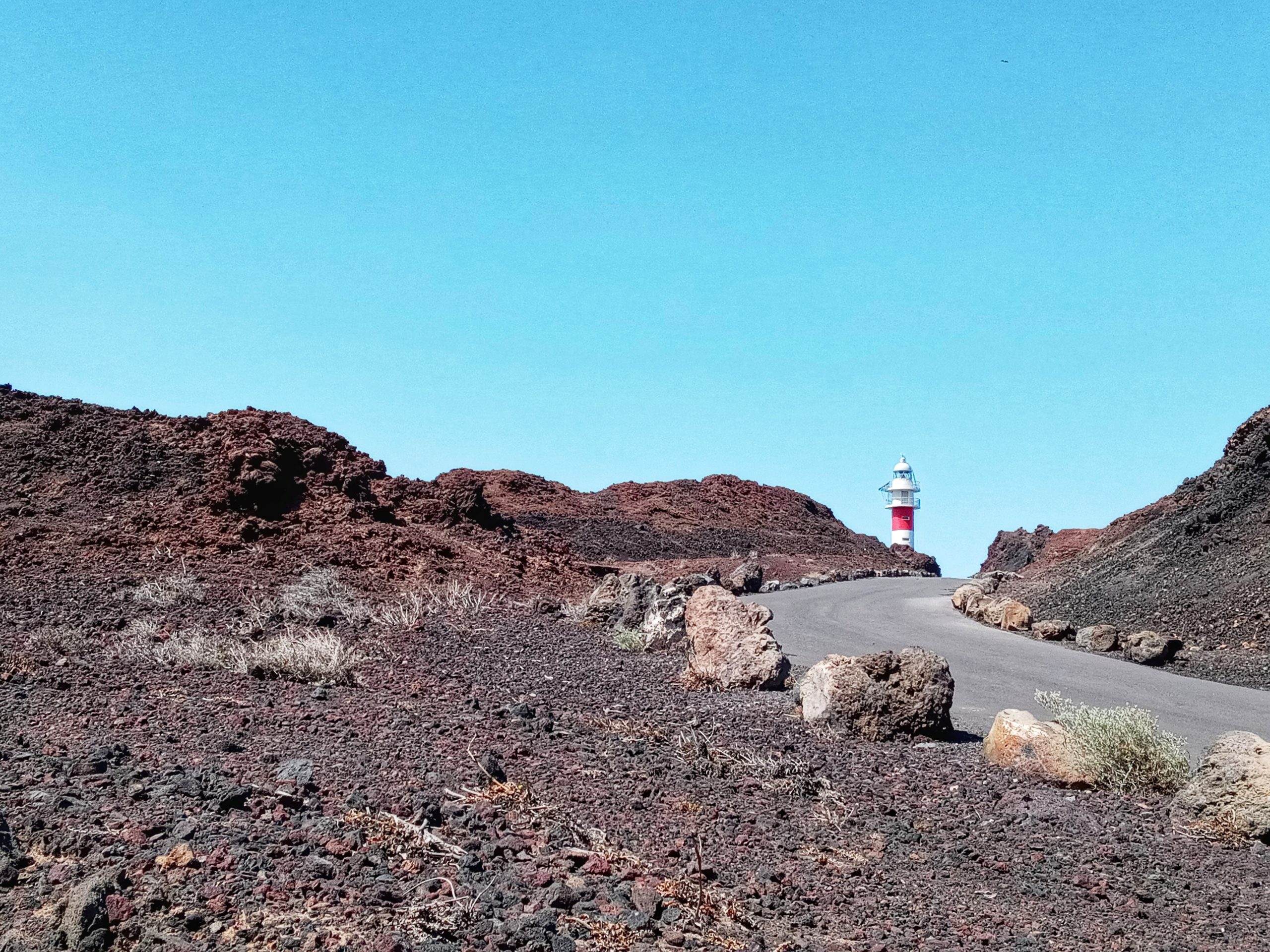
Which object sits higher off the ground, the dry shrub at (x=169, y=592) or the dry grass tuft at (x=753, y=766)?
the dry shrub at (x=169, y=592)

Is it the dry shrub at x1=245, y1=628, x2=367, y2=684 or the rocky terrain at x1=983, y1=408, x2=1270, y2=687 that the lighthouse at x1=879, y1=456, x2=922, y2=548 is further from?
the dry shrub at x1=245, y1=628, x2=367, y2=684

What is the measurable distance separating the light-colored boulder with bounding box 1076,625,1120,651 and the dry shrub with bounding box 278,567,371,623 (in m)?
10.6

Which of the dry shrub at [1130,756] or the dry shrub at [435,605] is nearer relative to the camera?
the dry shrub at [1130,756]

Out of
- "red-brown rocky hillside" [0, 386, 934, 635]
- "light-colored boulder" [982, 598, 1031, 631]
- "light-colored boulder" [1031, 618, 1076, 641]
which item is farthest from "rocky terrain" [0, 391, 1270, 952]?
"light-colored boulder" [982, 598, 1031, 631]

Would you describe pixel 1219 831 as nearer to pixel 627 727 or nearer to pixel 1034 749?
pixel 1034 749

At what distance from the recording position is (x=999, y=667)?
13062mm

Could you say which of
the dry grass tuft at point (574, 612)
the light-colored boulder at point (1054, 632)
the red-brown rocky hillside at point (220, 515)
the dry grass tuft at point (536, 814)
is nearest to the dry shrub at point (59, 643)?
the red-brown rocky hillside at point (220, 515)

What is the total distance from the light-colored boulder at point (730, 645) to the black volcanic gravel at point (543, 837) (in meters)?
1.84

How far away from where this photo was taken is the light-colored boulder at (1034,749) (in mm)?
6820

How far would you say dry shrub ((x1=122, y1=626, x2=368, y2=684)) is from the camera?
8578 millimetres

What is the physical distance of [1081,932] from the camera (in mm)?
4520

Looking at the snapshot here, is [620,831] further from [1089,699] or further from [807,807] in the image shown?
[1089,699]

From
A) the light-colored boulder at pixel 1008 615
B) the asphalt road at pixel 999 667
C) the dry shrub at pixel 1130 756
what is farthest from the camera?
the light-colored boulder at pixel 1008 615

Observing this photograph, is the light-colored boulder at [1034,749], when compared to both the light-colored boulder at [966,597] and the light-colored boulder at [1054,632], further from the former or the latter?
the light-colored boulder at [966,597]
